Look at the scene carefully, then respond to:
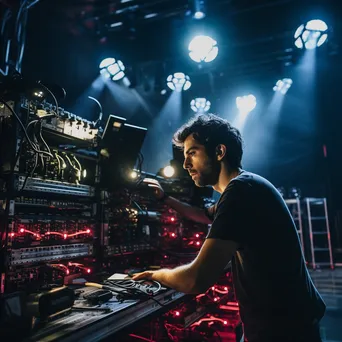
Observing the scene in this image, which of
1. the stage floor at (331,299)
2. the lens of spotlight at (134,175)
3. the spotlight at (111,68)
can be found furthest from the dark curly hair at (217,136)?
the spotlight at (111,68)

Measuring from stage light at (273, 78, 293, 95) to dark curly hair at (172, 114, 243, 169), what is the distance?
20.8 ft

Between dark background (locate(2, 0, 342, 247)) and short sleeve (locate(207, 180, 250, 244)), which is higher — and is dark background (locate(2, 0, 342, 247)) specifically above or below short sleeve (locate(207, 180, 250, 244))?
above

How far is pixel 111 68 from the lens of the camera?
5.95 m

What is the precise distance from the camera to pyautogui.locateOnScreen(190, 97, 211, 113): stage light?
25.4ft

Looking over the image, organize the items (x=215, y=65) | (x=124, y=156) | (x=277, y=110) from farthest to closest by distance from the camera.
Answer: (x=277, y=110)
(x=215, y=65)
(x=124, y=156)

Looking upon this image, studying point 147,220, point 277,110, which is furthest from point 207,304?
point 277,110

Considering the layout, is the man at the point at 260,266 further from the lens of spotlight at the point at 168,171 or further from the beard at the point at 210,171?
the lens of spotlight at the point at 168,171

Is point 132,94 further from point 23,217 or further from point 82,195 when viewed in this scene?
point 23,217

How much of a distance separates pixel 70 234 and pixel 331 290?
5.75 m

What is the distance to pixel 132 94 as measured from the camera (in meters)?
6.75

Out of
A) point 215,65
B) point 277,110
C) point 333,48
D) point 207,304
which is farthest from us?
point 277,110

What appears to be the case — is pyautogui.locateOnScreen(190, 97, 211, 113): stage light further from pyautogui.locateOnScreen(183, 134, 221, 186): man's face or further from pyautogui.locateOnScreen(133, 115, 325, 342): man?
pyautogui.locateOnScreen(133, 115, 325, 342): man

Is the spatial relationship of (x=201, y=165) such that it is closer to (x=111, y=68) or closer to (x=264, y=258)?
(x=264, y=258)

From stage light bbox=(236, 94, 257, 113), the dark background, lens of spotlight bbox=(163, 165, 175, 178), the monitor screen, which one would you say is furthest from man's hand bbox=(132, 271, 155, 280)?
stage light bbox=(236, 94, 257, 113)
